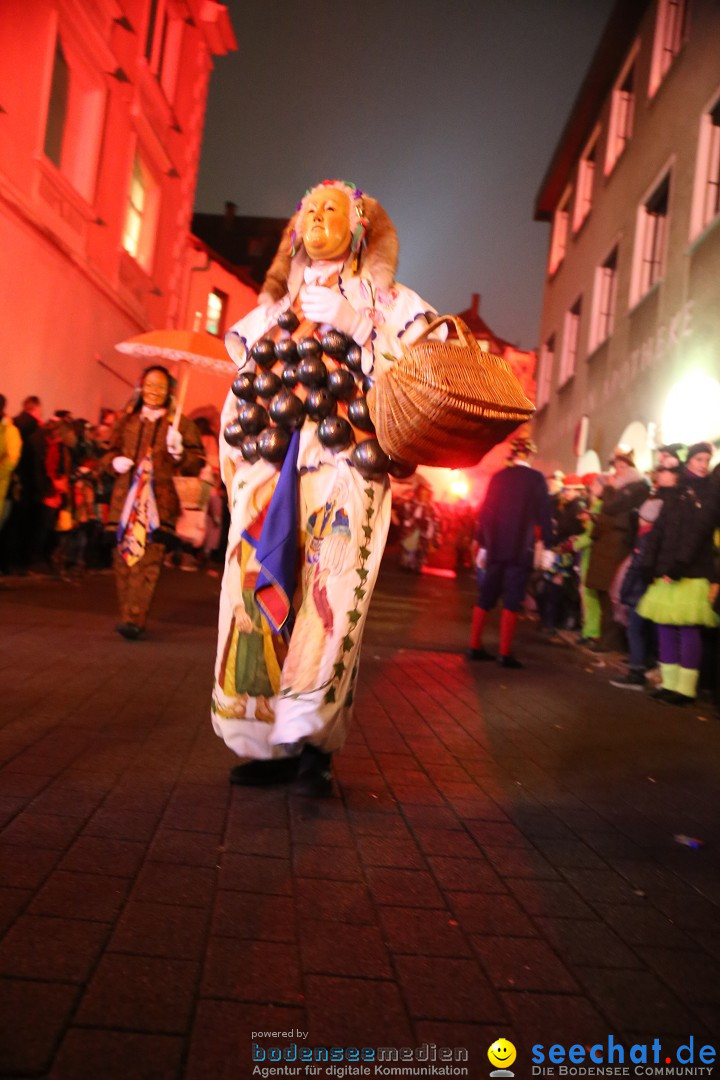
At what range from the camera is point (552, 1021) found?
1.95 m

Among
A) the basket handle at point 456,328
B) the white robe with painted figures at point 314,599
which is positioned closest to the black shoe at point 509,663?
the white robe with painted figures at point 314,599

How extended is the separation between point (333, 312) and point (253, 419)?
52cm

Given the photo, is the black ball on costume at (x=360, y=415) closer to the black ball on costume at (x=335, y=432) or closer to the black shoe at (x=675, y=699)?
the black ball on costume at (x=335, y=432)

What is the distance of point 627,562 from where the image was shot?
8672mm

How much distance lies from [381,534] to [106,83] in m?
16.3

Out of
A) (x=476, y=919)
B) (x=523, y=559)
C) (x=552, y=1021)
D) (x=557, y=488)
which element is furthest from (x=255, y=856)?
(x=557, y=488)

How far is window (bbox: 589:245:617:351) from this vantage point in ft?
58.5

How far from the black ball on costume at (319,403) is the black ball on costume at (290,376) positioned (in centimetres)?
7

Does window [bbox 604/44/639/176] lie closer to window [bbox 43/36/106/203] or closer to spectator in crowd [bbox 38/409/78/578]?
window [bbox 43/36/106/203]

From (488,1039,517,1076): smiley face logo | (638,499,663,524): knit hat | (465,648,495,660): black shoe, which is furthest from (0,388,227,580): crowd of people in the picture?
(488,1039,517,1076): smiley face logo

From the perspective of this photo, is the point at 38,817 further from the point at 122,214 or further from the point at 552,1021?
the point at 122,214

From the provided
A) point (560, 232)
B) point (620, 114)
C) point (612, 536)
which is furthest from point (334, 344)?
point (560, 232)

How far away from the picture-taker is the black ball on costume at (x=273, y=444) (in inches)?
133

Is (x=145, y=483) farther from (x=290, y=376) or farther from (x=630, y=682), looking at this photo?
(x=630, y=682)
